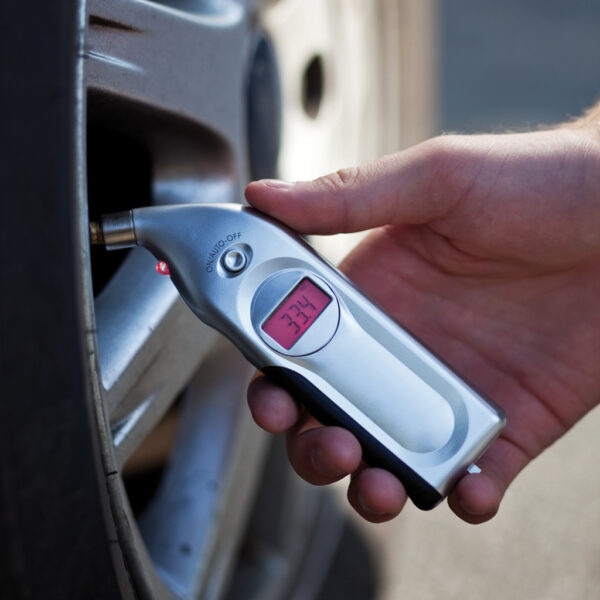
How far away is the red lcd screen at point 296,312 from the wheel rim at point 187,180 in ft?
0.52

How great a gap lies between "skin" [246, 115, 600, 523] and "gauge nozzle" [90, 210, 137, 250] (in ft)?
0.46

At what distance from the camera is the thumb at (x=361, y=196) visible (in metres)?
0.88

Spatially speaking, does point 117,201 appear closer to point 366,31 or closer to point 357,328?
point 357,328

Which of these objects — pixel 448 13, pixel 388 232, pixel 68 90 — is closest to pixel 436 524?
pixel 388 232

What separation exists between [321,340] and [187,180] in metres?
0.36

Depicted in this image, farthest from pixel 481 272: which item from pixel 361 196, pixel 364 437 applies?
pixel 364 437

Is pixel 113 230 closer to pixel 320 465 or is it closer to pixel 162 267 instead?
pixel 162 267

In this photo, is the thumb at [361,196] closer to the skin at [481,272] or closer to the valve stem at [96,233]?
the skin at [481,272]

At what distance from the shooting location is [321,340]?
841 mm

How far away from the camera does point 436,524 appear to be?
63.5 inches

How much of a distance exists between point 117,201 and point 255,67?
12.4 inches

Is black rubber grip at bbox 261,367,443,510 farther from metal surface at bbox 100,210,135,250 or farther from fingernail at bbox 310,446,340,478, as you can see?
metal surface at bbox 100,210,135,250

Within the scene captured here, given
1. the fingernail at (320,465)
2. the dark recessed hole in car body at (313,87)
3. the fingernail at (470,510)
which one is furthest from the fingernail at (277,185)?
the dark recessed hole in car body at (313,87)

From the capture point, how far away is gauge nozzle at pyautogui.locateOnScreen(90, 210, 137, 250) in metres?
0.79
